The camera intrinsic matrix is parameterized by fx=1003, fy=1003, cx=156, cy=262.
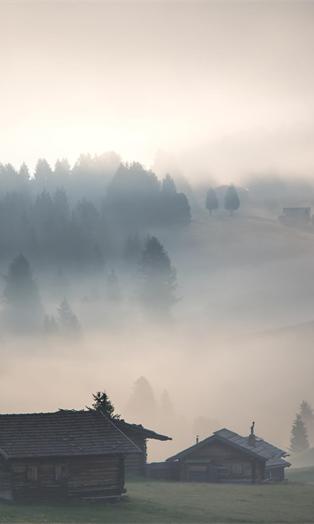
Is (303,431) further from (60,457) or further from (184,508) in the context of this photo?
(60,457)

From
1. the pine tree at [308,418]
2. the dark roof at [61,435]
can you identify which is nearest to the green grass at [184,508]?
the dark roof at [61,435]

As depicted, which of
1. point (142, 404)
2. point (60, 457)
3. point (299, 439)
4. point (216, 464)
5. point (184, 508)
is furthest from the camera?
Result: point (142, 404)

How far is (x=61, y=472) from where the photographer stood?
65.1 metres

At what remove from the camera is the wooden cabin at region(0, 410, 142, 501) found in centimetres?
6406

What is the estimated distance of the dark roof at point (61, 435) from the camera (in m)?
64.8

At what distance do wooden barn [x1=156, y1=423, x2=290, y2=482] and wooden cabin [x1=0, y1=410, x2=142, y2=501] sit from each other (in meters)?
17.3

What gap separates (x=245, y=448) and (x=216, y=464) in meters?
2.89

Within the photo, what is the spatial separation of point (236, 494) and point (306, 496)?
5.07 meters

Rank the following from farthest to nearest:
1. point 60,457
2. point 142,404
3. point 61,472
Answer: point 142,404, point 61,472, point 60,457

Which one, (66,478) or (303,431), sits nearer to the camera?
(66,478)

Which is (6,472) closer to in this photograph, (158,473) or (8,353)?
(158,473)

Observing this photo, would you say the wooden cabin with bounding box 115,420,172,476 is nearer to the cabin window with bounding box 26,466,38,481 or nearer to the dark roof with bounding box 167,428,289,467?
the dark roof with bounding box 167,428,289,467

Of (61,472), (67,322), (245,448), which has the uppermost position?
(67,322)

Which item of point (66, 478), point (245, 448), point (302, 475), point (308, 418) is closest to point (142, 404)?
point (308, 418)
